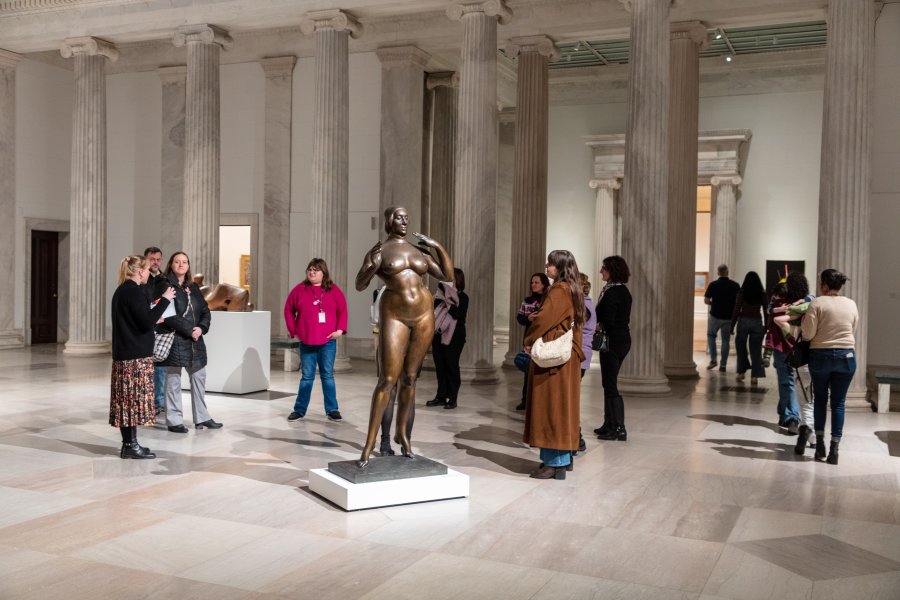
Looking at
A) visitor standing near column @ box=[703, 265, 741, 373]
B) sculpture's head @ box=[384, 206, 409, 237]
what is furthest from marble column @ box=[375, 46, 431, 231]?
sculpture's head @ box=[384, 206, 409, 237]

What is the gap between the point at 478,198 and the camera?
14.2 metres

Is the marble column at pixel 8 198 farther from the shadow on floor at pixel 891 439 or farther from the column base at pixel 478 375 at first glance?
the shadow on floor at pixel 891 439

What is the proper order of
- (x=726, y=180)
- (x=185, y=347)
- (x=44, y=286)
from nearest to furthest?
(x=185, y=347) < (x=44, y=286) < (x=726, y=180)

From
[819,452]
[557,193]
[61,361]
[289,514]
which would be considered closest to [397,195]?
[557,193]

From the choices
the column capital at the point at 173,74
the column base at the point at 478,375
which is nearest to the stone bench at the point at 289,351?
the column base at the point at 478,375

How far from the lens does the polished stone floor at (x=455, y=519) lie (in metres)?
4.76

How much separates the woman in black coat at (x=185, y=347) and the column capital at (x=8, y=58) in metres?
12.7

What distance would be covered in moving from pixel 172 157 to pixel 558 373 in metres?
16.2

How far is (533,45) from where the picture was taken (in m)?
17.0

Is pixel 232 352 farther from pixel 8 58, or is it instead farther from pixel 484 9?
pixel 8 58

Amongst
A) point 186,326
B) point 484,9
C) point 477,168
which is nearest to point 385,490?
point 186,326

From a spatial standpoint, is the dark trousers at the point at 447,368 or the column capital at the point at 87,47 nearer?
the dark trousers at the point at 447,368

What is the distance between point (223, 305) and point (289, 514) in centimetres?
776

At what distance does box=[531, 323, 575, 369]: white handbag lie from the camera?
6910mm
